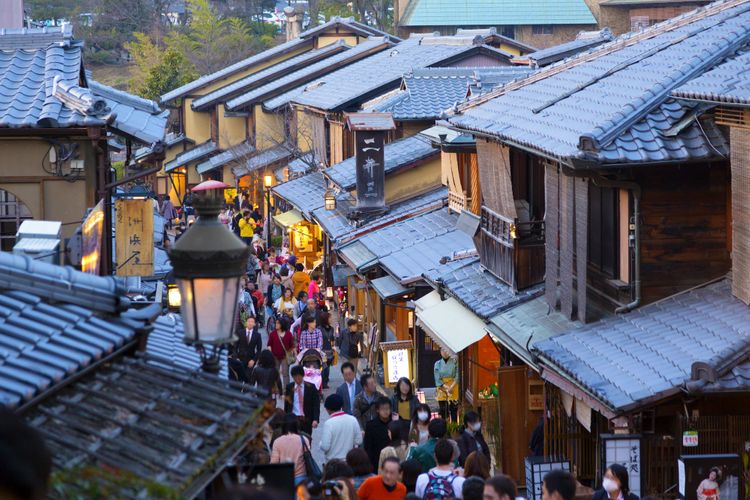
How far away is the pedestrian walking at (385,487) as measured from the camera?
391 inches

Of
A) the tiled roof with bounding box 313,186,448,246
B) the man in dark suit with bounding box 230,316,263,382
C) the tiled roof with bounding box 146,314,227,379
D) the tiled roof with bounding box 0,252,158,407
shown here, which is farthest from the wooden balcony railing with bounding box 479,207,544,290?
the tiled roof with bounding box 0,252,158,407

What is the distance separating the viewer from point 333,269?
1175 inches

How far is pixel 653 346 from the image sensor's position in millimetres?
11945

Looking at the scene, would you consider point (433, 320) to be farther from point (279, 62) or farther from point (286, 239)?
point (279, 62)

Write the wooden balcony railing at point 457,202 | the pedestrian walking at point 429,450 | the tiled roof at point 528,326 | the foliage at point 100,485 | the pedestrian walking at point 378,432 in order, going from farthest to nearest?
the wooden balcony railing at point 457,202 → the tiled roof at point 528,326 → the pedestrian walking at point 378,432 → the pedestrian walking at point 429,450 → the foliage at point 100,485

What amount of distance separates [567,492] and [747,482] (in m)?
3.07

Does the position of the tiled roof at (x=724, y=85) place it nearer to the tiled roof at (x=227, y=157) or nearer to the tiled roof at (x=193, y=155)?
the tiled roof at (x=227, y=157)

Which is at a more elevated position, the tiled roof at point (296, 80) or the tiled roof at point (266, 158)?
the tiled roof at point (296, 80)

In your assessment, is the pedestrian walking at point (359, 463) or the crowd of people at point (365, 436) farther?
the pedestrian walking at point (359, 463)

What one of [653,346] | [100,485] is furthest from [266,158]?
[100,485]

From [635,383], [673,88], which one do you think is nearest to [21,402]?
[635,383]

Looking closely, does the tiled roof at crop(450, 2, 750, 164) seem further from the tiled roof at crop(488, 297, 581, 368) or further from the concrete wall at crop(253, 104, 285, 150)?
the concrete wall at crop(253, 104, 285, 150)

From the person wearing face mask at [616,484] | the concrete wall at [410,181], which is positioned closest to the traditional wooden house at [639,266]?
the person wearing face mask at [616,484]

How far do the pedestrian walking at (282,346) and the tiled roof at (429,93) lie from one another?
8675 millimetres
